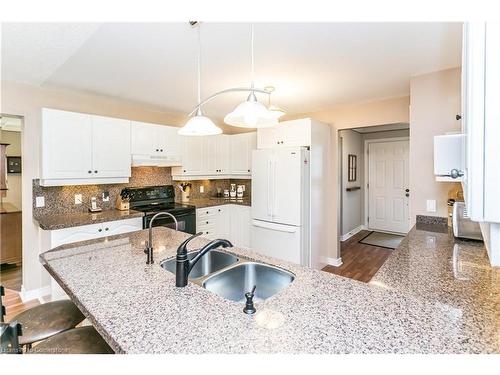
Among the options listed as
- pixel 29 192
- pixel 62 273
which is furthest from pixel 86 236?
pixel 62 273

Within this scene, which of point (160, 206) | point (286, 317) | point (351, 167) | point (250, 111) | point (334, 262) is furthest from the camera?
point (351, 167)

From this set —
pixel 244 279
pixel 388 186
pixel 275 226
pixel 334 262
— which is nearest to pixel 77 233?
pixel 244 279

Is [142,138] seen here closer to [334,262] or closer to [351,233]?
[334,262]

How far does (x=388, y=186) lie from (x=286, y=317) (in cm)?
553

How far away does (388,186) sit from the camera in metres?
5.59

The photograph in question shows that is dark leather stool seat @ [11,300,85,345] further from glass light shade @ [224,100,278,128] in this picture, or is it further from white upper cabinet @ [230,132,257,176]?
white upper cabinet @ [230,132,257,176]

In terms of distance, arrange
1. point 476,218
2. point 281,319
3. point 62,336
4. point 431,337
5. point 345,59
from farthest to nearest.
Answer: point 345,59
point 62,336
point 281,319
point 431,337
point 476,218

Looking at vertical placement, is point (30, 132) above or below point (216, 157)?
above

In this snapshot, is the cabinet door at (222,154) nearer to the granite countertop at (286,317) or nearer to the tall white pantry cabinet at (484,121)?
the granite countertop at (286,317)

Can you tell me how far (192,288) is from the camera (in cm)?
117

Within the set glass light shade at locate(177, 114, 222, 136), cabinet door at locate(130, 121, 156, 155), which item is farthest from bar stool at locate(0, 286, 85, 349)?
cabinet door at locate(130, 121, 156, 155)

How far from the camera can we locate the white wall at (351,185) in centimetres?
515
